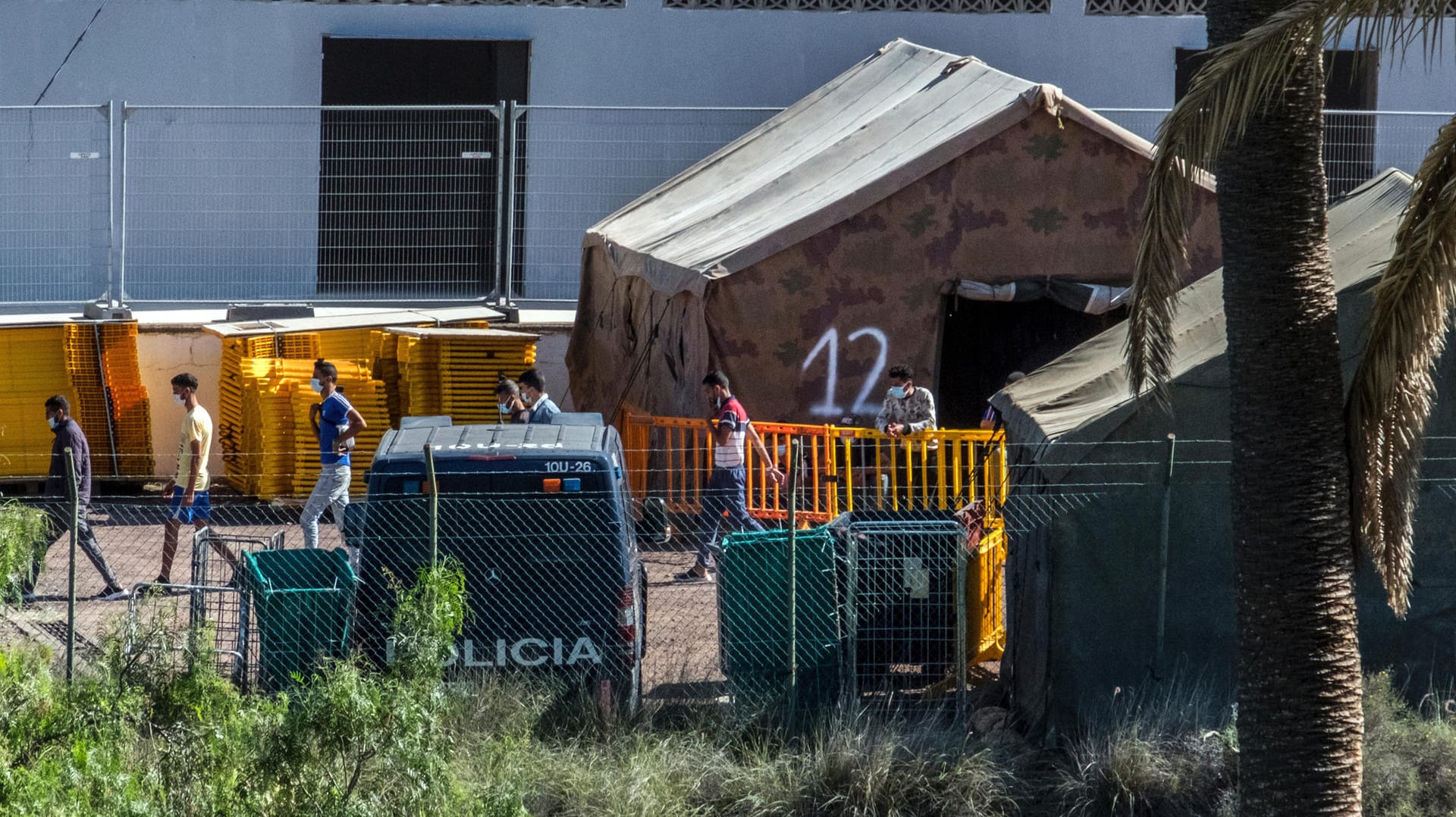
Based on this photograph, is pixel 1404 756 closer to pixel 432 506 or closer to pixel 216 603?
pixel 432 506

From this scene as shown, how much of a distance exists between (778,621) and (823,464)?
4.94 metres

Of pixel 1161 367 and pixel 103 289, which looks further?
pixel 103 289

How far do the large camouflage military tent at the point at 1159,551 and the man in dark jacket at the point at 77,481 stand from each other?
6.58 m

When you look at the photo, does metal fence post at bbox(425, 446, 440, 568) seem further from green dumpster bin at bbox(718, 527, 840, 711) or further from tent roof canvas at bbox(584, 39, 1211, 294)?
tent roof canvas at bbox(584, 39, 1211, 294)

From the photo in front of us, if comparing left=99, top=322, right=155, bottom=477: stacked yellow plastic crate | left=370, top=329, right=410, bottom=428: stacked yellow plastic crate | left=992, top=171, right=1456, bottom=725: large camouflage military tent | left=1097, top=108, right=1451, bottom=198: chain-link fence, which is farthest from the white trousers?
left=1097, top=108, right=1451, bottom=198: chain-link fence

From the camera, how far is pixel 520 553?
8680 millimetres

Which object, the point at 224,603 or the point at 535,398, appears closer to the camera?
the point at 224,603

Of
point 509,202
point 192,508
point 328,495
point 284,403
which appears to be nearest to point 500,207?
point 509,202

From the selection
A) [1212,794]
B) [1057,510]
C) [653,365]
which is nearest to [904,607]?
[1057,510]

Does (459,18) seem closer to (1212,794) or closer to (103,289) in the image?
(103,289)

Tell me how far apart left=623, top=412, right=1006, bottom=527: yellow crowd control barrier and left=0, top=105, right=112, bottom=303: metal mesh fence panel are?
7103 mm

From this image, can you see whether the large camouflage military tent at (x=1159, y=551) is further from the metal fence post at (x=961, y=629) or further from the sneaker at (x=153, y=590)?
the sneaker at (x=153, y=590)

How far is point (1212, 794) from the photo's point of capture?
8.11m

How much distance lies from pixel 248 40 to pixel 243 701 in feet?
47.0
